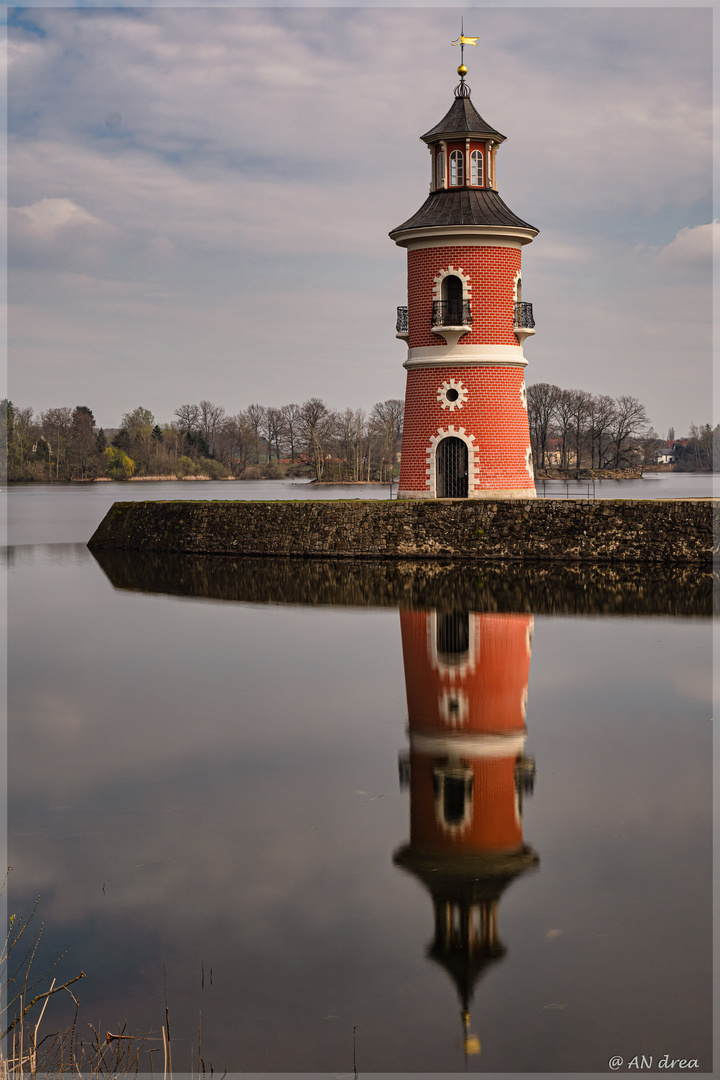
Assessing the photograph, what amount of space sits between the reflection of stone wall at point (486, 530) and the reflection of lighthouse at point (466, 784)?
8908mm

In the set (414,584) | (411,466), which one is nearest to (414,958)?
(414,584)

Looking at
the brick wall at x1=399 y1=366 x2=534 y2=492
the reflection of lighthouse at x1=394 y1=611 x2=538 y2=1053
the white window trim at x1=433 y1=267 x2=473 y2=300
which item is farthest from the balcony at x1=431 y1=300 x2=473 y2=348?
the reflection of lighthouse at x1=394 y1=611 x2=538 y2=1053

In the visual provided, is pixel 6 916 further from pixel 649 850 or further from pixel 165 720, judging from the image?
pixel 165 720

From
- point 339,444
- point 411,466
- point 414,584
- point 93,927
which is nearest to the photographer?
point 93,927

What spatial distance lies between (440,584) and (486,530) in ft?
12.5

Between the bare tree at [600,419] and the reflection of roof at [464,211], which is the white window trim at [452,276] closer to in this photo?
the reflection of roof at [464,211]

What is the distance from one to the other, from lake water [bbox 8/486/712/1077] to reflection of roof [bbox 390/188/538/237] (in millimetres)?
12369

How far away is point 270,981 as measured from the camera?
5000 millimetres

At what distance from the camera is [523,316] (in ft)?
79.9

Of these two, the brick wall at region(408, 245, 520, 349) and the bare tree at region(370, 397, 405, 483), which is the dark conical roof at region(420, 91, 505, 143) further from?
the bare tree at region(370, 397, 405, 483)

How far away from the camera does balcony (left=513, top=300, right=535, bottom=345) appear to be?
24141 millimetres

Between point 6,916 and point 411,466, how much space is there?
19296mm

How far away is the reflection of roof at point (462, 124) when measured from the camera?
2433 centimetres

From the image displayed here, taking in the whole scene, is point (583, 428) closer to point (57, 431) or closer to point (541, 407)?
point (541, 407)
